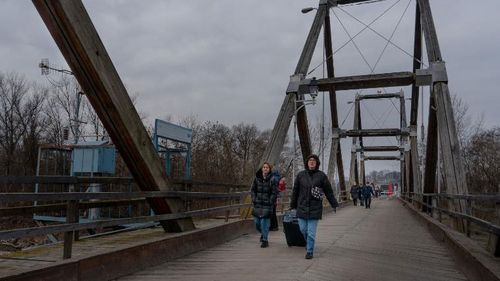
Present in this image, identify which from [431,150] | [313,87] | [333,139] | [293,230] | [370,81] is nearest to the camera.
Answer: [293,230]

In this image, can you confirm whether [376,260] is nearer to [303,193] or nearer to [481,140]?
[303,193]

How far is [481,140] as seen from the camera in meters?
41.0

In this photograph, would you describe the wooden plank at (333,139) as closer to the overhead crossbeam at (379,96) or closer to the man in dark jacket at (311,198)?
the overhead crossbeam at (379,96)

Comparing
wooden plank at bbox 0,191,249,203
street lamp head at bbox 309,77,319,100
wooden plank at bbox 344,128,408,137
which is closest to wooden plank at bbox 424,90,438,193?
street lamp head at bbox 309,77,319,100

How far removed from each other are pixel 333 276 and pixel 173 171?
58.4ft

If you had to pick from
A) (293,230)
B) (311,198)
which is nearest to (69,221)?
(311,198)

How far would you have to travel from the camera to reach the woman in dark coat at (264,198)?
351 inches

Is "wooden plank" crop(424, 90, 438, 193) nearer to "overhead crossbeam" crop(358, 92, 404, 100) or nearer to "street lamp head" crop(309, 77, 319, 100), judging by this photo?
"street lamp head" crop(309, 77, 319, 100)

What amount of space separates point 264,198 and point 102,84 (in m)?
4.01

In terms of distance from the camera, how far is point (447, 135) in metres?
12.9

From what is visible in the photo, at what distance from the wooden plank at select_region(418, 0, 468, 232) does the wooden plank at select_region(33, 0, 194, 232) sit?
21.9 feet

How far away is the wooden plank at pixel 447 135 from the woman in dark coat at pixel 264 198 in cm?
410

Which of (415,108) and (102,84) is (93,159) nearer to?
(102,84)

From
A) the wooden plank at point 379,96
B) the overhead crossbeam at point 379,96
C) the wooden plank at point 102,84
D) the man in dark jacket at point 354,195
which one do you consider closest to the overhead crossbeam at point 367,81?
the wooden plank at point 102,84
